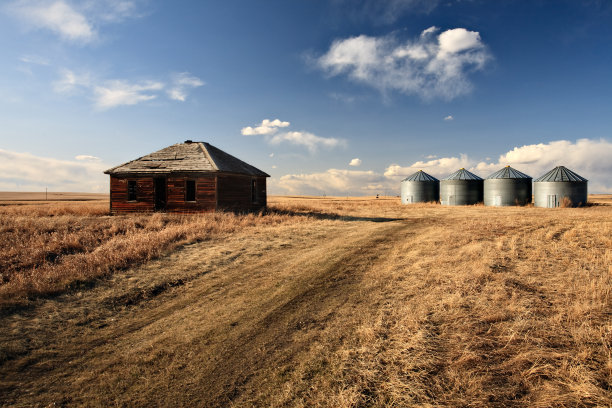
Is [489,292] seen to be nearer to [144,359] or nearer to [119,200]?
[144,359]

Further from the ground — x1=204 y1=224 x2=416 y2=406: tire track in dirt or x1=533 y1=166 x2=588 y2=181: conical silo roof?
x1=533 y1=166 x2=588 y2=181: conical silo roof

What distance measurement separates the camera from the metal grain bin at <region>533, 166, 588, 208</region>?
95.8 ft

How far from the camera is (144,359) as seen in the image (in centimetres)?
404

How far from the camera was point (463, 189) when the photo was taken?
3494 cm

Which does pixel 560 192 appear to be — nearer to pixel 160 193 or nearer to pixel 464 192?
pixel 464 192

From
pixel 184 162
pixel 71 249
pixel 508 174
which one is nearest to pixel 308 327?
pixel 71 249

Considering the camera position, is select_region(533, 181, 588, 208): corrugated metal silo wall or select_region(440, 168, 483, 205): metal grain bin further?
select_region(440, 168, 483, 205): metal grain bin

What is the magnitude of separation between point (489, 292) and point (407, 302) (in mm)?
1817

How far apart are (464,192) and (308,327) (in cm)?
3577

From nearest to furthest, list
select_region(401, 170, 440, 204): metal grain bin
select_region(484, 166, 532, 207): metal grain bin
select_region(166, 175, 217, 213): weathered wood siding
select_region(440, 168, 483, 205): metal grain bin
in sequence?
select_region(166, 175, 217, 213): weathered wood siding
select_region(484, 166, 532, 207): metal grain bin
select_region(440, 168, 483, 205): metal grain bin
select_region(401, 170, 440, 204): metal grain bin

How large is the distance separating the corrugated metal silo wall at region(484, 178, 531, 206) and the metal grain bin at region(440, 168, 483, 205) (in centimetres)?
213

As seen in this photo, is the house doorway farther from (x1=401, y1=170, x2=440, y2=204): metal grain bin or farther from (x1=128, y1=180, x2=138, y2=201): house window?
(x1=401, y1=170, x2=440, y2=204): metal grain bin

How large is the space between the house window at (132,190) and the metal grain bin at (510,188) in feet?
116

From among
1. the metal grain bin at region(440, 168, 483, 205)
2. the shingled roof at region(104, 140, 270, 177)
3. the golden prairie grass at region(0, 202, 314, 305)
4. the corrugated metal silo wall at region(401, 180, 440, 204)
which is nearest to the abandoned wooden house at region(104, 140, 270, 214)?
the shingled roof at region(104, 140, 270, 177)
